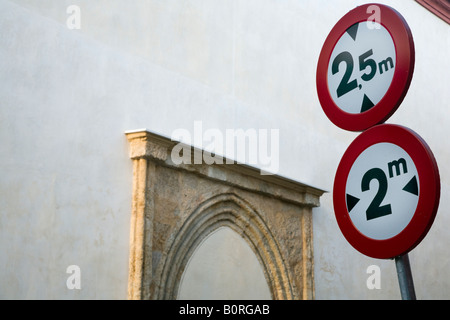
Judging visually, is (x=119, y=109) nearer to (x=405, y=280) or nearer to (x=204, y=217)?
(x=204, y=217)

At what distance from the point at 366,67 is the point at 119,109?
2.41 metres

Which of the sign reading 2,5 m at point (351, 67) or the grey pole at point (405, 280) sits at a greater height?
the sign reading 2,5 m at point (351, 67)

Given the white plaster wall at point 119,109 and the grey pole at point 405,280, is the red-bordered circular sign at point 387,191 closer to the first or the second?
the grey pole at point 405,280

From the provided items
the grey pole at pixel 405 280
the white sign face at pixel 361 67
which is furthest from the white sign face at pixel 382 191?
the white sign face at pixel 361 67

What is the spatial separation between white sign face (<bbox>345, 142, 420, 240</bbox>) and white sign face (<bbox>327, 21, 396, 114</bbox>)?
0.78 feet

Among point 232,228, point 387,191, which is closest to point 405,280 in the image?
point 387,191

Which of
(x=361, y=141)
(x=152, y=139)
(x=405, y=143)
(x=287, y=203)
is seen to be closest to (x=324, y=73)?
(x=361, y=141)

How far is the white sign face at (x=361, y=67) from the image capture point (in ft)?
8.31

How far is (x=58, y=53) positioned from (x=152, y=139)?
0.88 m

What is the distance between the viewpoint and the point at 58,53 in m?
4.32

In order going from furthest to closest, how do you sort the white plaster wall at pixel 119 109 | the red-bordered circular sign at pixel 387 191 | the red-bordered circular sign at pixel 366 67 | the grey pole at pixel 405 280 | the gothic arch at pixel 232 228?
the gothic arch at pixel 232 228
the white plaster wall at pixel 119 109
the red-bordered circular sign at pixel 366 67
the red-bordered circular sign at pixel 387 191
the grey pole at pixel 405 280

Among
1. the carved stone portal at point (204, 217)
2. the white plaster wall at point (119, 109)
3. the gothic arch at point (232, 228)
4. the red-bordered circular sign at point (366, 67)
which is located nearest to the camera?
the red-bordered circular sign at point (366, 67)

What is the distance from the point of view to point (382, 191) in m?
2.38

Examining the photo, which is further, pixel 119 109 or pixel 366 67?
pixel 119 109
